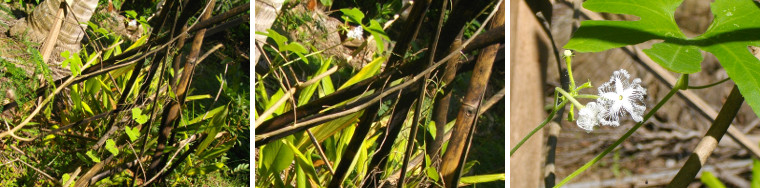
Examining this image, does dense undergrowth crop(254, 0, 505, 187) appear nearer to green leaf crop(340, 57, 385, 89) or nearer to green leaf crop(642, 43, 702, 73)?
green leaf crop(340, 57, 385, 89)

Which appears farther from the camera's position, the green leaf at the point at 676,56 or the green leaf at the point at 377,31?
the green leaf at the point at 377,31

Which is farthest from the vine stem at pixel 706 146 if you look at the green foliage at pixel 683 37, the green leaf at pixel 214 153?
the green leaf at pixel 214 153

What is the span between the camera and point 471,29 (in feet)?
2.74

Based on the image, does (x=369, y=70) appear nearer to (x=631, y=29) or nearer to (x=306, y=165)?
(x=306, y=165)

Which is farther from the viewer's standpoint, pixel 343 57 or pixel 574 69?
pixel 343 57

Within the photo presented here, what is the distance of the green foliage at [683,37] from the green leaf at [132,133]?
68 cm

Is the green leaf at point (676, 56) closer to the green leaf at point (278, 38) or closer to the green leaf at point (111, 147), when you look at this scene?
the green leaf at point (278, 38)

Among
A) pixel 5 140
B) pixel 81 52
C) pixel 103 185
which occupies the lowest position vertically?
pixel 103 185

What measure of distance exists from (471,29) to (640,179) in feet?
0.98

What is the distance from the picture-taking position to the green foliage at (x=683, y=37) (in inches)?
16.7

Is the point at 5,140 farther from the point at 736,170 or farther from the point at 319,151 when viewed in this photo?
the point at 736,170

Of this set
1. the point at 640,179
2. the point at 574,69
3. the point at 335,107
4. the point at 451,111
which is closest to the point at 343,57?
the point at 335,107

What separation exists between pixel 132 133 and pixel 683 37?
2.47 ft

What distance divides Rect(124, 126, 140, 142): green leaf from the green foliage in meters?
0.68
